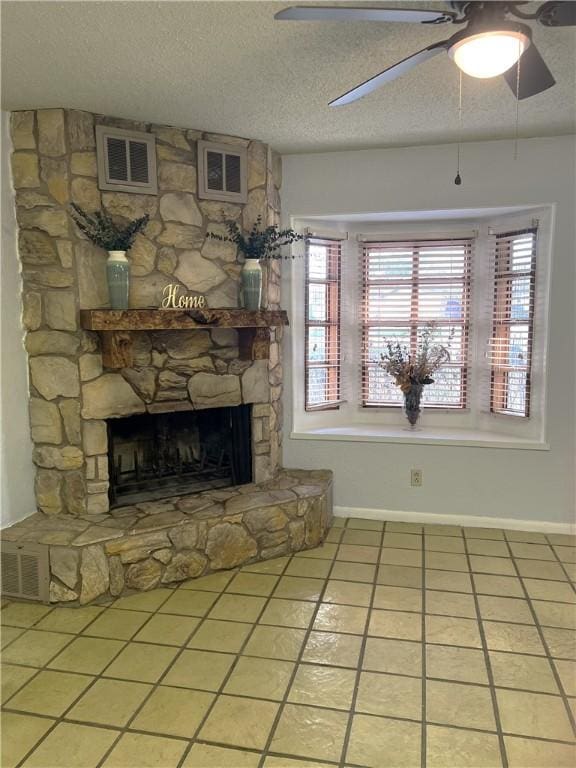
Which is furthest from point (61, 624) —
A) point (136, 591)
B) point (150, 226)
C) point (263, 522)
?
point (150, 226)

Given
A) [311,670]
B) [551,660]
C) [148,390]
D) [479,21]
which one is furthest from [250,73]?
[551,660]

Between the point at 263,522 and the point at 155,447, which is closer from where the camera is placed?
the point at 263,522

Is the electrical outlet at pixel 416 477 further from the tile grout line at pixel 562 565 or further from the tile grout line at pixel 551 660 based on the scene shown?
the tile grout line at pixel 551 660

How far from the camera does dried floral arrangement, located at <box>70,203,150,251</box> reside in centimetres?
298

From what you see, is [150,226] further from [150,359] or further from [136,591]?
[136,591]

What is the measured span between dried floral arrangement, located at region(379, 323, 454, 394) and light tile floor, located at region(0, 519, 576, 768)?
4.12 ft

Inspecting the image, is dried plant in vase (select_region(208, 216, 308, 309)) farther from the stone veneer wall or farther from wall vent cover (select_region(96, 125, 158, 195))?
wall vent cover (select_region(96, 125, 158, 195))

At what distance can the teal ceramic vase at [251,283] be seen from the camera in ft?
11.0

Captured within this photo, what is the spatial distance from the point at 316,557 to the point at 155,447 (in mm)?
1224

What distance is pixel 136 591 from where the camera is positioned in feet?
9.53

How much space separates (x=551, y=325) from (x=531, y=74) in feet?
6.47

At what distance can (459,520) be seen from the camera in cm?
379

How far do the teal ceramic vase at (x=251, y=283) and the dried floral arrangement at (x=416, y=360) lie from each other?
3.91 ft

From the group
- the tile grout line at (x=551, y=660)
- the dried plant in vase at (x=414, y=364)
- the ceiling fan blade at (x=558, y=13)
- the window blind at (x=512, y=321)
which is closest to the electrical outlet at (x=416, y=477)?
the dried plant in vase at (x=414, y=364)
